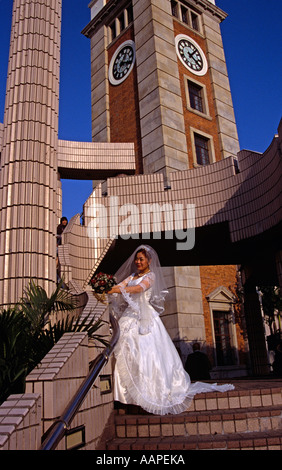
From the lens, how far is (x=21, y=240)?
7.13 metres

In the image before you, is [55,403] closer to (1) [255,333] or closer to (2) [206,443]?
(2) [206,443]

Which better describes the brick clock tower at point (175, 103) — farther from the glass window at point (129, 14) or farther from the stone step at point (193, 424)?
the stone step at point (193, 424)

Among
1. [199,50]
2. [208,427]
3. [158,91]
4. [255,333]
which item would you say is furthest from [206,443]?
[199,50]

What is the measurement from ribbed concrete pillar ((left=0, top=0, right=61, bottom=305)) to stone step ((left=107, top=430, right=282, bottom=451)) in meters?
3.19

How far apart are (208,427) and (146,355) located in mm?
1136

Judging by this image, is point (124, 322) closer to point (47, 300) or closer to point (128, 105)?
point (47, 300)

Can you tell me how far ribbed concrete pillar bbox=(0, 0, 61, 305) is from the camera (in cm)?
705

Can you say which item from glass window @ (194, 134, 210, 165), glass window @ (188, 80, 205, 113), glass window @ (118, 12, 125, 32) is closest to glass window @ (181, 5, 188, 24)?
glass window @ (118, 12, 125, 32)

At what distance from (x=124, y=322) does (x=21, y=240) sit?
8.25 feet

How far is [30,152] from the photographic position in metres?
7.63

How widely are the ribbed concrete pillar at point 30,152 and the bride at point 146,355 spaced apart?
1.73 metres

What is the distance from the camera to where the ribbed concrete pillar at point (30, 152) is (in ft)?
23.1
